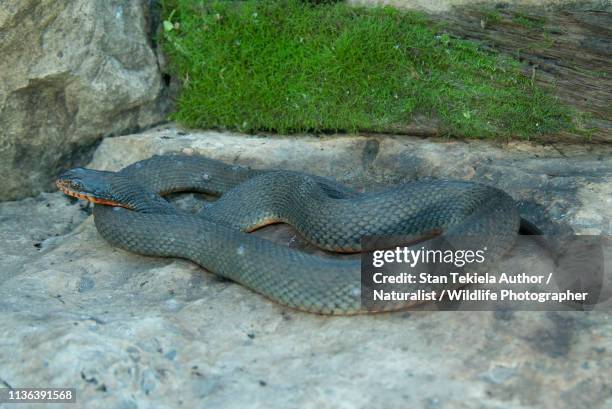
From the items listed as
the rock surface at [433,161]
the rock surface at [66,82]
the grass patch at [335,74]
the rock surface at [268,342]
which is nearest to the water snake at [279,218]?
the rock surface at [268,342]

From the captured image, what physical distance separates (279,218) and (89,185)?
2.06 m

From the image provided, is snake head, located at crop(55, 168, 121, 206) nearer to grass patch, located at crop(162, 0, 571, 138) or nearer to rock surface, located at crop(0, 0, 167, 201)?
rock surface, located at crop(0, 0, 167, 201)

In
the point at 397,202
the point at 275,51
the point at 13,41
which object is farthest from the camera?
the point at 275,51

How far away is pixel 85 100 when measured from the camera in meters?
8.17

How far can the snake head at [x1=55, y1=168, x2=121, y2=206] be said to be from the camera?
6945 millimetres

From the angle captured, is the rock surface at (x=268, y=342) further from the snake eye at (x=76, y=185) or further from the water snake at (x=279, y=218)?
the snake eye at (x=76, y=185)

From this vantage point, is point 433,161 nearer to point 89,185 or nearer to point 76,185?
point 89,185

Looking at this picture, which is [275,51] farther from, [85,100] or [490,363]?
[490,363]

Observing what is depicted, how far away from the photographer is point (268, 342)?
506 cm

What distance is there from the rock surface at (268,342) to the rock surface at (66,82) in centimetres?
169

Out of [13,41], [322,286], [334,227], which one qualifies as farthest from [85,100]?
[322,286]

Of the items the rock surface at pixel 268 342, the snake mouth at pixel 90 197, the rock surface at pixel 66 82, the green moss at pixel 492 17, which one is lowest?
the rock surface at pixel 268 342

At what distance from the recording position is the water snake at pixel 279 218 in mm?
5438

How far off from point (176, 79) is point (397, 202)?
3.96 metres
